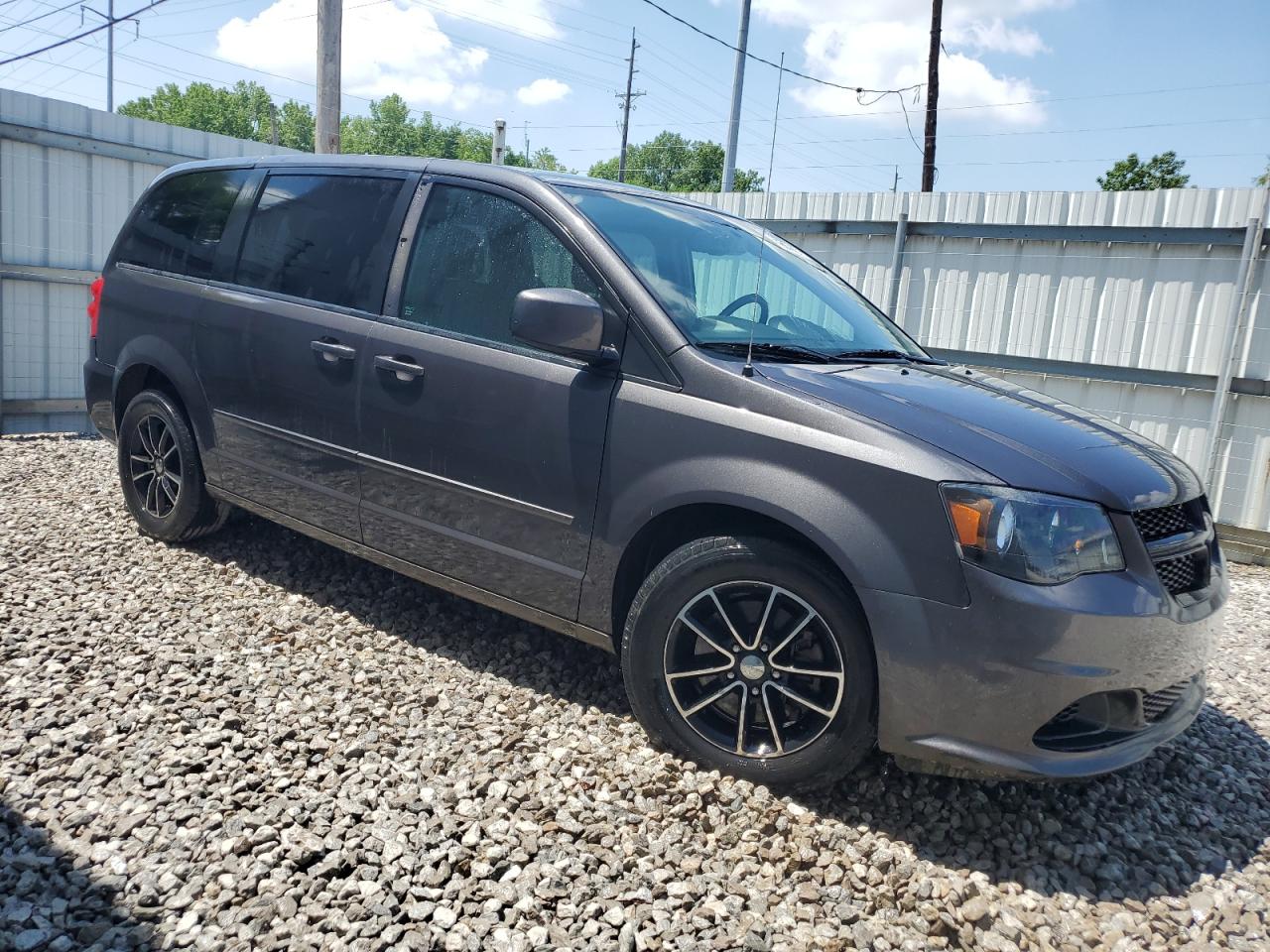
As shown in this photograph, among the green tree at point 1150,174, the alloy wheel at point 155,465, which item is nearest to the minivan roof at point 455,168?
the alloy wheel at point 155,465

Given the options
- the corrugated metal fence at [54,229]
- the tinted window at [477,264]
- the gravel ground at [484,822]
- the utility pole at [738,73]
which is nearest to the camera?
the gravel ground at [484,822]

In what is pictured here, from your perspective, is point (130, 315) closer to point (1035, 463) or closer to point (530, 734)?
point (530, 734)

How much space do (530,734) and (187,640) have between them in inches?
62.5

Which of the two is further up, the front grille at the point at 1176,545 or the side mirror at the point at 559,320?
the side mirror at the point at 559,320

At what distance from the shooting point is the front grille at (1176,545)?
2666 millimetres

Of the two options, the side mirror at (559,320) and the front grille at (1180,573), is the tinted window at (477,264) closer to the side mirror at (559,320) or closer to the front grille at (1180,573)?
the side mirror at (559,320)

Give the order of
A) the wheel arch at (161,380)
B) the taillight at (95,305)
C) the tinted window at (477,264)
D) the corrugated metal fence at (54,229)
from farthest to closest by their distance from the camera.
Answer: the corrugated metal fence at (54,229), the taillight at (95,305), the wheel arch at (161,380), the tinted window at (477,264)

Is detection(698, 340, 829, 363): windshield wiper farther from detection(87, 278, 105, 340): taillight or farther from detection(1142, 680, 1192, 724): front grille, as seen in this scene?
detection(87, 278, 105, 340): taillight

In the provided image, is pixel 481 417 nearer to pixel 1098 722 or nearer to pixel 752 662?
pixel 752 662

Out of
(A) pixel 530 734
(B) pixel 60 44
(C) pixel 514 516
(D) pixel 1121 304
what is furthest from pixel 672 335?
(B) pixel 60 44

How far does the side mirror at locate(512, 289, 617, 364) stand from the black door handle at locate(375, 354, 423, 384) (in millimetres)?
639

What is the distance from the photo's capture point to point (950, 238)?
825 centimetres

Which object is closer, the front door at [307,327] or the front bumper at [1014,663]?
the front bumper at [1014,663]

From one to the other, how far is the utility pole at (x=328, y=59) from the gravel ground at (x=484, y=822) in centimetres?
618
